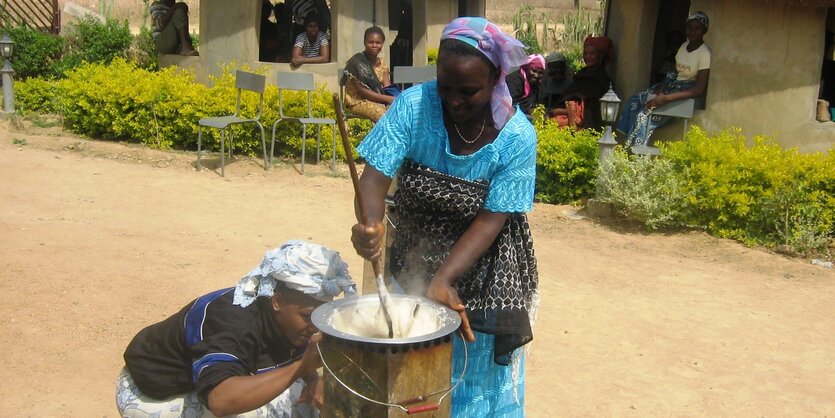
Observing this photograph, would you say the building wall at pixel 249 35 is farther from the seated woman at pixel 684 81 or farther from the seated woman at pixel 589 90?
the seated woman at pixel 684 81

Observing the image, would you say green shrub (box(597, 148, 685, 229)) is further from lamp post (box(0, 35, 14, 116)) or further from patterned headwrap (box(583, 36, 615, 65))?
lamp post (box(0, 35, 14, 116))

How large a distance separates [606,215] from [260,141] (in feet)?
13.4

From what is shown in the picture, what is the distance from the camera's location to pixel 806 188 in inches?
276

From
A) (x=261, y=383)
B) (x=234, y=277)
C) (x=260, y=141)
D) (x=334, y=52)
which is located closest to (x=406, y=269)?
(x=261, y=383)

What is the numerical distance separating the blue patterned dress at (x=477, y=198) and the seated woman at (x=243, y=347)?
30cm

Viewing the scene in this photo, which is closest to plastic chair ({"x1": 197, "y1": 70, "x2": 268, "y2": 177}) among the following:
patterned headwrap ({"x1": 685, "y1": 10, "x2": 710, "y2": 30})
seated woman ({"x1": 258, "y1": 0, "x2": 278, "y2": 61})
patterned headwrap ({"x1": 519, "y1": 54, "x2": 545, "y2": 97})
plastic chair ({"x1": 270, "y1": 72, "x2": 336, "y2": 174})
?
plastic chair ({"x1": 270, "y1": 72, "x2": 336, "y2": 174})

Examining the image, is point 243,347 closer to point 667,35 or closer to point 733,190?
point 733,190

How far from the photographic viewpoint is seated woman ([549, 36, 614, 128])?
961cm

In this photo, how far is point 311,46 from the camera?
10609 millimetres

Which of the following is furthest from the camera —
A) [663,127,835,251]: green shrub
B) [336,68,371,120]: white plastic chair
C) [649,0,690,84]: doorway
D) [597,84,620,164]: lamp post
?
[649,0,690,84]: doorway

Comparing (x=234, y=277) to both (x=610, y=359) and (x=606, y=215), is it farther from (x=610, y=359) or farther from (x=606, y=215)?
(x=606, y=215)

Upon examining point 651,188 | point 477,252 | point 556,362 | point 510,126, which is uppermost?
point 510,126

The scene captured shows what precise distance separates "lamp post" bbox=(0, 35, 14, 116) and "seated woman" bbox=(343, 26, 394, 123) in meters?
4.57

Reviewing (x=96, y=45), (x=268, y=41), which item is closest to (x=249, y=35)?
(x=268, y=41)
